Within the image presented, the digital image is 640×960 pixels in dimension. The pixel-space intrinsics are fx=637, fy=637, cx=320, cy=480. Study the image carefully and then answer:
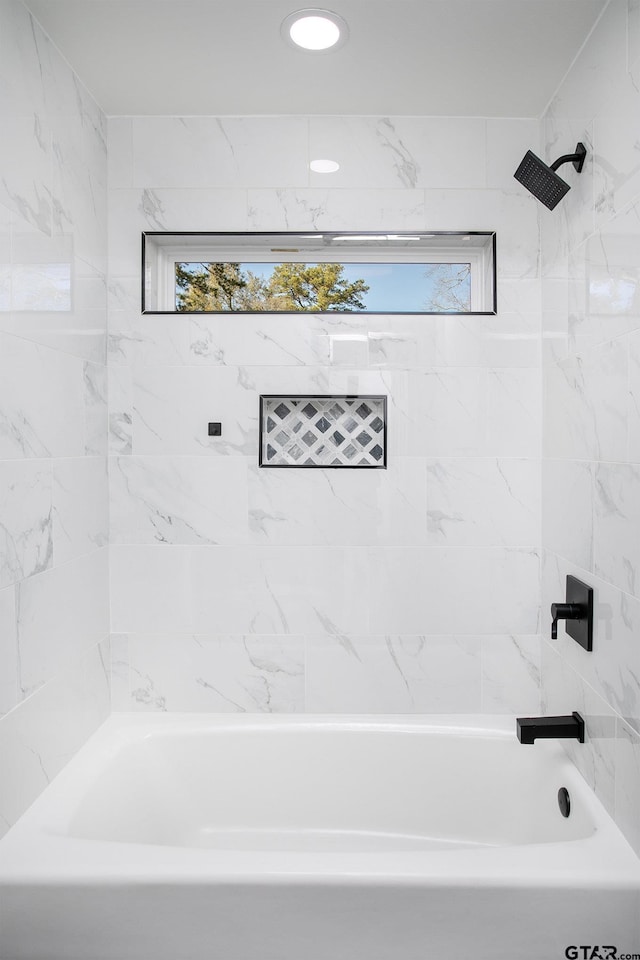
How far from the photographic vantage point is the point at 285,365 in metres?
2.10

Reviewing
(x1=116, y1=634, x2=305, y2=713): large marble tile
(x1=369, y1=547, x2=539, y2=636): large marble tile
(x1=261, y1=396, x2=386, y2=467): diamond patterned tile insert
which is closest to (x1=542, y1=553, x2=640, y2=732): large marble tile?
(x1=369, y1=547, x2=539, y2=636): large marble tile

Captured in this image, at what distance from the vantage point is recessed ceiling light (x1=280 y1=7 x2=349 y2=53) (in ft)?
5.22

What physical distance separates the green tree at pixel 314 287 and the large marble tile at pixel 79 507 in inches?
32.2

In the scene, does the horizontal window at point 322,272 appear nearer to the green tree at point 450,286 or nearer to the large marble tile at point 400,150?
the green tree at point 450,286

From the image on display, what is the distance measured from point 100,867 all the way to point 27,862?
0.17 meters

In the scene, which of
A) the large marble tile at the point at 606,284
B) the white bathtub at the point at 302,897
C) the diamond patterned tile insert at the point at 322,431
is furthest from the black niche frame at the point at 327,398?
the white bathtub at the point at 302,897

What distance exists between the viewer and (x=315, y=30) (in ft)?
5.39

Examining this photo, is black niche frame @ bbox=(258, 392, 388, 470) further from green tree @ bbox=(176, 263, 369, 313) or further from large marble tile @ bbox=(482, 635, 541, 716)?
large marble tile @ bbox=(482, 635, 541, 716)

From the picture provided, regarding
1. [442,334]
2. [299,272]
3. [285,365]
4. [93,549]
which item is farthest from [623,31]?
[93,549]

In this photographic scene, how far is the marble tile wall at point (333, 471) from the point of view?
6.86 ft

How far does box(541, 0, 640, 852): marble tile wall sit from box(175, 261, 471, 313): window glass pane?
336mm

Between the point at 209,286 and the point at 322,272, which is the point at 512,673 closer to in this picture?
the point at 322,272

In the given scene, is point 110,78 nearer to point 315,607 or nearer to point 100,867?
point 315,607

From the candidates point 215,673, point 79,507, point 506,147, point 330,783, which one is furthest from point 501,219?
point 330,783
